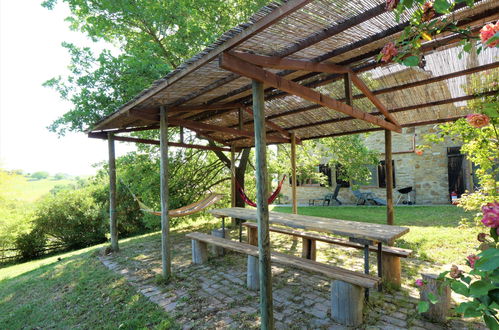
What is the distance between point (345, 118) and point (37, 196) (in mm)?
10789

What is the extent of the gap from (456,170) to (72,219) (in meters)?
12.4

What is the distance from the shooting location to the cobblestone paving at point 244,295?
6.88 ft

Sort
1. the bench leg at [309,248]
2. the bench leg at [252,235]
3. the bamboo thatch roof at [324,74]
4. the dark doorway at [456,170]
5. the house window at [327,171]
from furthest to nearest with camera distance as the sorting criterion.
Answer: the house window at [327,171] < the dark doorway at [456,170] < the bench leg at [252,235] < the bench leg at [309,248] < the bamboo thatch roof at [324,74]

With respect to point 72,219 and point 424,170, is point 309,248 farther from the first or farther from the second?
point 72,219

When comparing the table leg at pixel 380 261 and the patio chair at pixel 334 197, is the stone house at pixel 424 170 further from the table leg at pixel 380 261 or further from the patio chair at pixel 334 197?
the table leg at pixel 380 261

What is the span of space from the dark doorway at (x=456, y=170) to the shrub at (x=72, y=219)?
11.4m

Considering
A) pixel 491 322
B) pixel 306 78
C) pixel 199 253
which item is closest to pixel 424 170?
pixel 306 78

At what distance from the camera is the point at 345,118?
4.24 meters

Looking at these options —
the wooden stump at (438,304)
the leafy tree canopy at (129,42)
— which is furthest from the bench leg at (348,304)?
the leafy tree canopy at (129,42)

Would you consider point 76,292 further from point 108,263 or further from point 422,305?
point 422,305

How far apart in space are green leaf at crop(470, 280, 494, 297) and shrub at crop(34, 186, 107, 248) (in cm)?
975

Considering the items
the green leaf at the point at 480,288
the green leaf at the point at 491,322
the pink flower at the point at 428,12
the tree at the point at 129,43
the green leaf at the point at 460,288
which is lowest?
the green leaf at the point at 491,322

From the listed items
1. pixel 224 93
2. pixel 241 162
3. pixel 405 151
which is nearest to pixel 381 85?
pixel 224 93

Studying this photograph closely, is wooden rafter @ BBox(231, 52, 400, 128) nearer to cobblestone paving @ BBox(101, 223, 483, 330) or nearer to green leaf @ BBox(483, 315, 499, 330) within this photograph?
green leaf @ BBox(483, 315, 499, 330)
